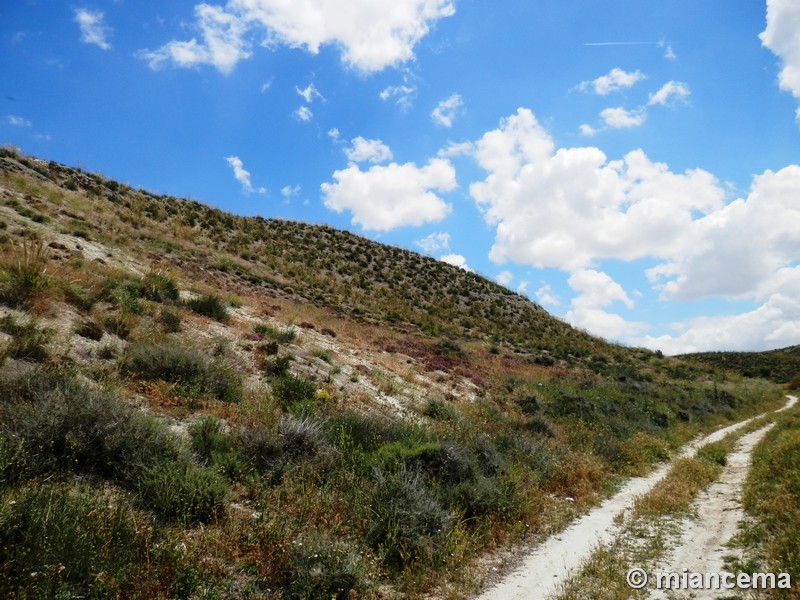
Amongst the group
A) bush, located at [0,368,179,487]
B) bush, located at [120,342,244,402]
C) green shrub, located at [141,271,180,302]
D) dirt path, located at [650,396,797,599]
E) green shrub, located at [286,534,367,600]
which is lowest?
dirt path, located at [650,396,797,599]

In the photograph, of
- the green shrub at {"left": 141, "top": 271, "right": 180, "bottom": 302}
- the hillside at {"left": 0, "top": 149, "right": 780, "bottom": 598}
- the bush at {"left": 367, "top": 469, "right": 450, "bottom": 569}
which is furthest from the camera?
the green shrub at {"left": 141, "top": 271, "right": 180, "bottom": 302}

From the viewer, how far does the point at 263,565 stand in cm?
503

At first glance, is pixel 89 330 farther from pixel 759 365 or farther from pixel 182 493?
pixel 759 365

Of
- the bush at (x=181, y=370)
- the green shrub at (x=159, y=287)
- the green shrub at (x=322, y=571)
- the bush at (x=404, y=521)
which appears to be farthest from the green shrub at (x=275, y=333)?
the green shrub at (x=322, y=571)

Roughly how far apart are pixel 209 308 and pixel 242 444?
802cm

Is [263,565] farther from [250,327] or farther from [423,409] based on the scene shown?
[250,327]

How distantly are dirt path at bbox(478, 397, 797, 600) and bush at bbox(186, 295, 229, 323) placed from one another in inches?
446

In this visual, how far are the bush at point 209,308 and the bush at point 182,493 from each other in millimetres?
8775

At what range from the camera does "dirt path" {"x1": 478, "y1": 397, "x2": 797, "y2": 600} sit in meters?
5.67

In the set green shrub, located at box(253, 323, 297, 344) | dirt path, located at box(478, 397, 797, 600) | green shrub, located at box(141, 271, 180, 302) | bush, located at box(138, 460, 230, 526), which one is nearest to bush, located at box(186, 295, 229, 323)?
green shrub, located at box(141, 271, 180, 302)

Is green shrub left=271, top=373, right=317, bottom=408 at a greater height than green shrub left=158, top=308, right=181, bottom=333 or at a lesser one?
lesser

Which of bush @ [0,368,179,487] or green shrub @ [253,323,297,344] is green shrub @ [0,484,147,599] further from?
green shrub @ [253,323,297,344]

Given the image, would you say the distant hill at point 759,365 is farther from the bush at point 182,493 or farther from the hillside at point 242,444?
the bush at point 182,493

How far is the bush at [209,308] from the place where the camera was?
1402 cm
